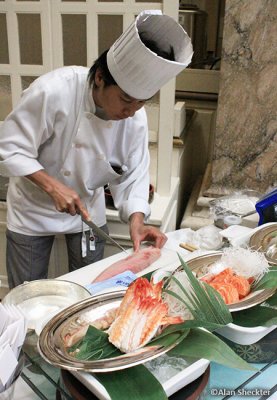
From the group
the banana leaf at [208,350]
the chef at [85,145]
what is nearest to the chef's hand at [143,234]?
the chef at [85,145]

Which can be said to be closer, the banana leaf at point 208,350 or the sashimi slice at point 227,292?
the banana leaf at point 208,350

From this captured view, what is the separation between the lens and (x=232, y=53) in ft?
6.35

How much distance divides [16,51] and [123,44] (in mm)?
948

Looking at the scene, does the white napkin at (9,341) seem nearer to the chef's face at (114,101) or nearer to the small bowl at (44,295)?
the small bowl at (44,295)

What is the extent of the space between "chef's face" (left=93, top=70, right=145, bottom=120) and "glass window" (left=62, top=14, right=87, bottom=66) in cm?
65

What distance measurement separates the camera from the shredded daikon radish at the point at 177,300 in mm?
684

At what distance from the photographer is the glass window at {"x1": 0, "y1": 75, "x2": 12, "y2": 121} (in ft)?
6.47

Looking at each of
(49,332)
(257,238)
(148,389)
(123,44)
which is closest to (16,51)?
(123,44)

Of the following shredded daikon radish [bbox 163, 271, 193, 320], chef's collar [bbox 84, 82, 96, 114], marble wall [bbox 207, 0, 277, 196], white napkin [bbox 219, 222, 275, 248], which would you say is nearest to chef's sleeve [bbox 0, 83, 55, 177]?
chef's collar [bbox 84, 82, 96, 114]

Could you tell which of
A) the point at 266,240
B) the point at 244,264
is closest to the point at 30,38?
the point at 266,240

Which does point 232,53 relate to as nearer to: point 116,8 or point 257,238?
point 116,8

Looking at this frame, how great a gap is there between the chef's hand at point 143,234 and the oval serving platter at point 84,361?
0.54 meters

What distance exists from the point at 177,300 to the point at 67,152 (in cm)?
82

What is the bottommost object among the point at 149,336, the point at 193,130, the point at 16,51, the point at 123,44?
the point at 193,130
